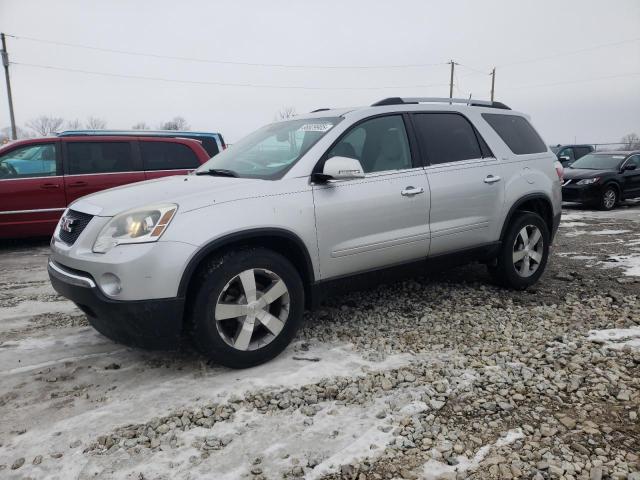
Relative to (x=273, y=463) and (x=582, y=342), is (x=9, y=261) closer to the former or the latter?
(x=273, y=463)

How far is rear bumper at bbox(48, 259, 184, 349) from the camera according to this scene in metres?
2.98

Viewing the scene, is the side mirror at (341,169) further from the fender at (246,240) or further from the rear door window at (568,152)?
the rear door window at (568,152)

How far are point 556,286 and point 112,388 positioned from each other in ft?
14.2

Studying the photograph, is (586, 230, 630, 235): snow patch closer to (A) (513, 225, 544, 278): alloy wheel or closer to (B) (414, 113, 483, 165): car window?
(A) (513, 225, 544, 278): alloy wheel

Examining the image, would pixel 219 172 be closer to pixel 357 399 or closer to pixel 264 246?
pixel 264 246

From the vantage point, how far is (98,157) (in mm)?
8109

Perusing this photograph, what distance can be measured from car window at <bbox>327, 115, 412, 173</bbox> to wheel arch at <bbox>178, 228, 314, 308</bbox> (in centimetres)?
77

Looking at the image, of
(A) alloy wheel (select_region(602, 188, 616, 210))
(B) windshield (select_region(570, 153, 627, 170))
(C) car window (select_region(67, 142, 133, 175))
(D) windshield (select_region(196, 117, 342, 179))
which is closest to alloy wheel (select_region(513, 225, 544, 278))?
(D) windshield (select_region(196, 117, 342, 179))

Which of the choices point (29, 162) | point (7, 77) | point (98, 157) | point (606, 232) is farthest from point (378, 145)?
point (7, 77)

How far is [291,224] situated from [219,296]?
687 millimetres

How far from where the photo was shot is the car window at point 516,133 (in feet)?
16.2

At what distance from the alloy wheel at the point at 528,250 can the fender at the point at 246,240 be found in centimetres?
237

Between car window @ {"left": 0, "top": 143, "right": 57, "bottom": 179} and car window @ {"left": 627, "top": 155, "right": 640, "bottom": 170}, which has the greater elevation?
car window @ {"left": 0, "top": 143, "right": 57, "bottom": 179}

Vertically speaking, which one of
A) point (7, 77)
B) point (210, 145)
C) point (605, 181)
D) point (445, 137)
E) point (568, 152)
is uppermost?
point (7, 77)
